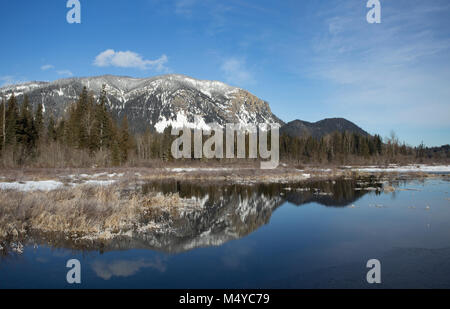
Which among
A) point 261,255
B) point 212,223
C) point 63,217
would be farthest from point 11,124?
point 261,255

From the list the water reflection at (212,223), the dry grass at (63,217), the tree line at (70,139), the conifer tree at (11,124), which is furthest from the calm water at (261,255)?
the conifer tree at (11,124)

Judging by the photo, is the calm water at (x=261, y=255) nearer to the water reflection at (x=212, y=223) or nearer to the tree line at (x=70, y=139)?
the water reflection at (x=212, y=223)

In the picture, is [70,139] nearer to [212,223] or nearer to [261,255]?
[212,223]

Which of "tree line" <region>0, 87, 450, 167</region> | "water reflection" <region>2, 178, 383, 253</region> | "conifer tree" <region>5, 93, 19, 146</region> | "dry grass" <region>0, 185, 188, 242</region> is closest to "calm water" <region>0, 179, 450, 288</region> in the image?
"water reflection" <region>2, 178, 383, 253</region>

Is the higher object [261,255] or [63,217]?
[63,217]

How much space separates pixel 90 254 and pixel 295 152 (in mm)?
89464

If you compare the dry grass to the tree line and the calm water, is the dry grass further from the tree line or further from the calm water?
the tree line

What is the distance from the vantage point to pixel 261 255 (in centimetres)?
1040

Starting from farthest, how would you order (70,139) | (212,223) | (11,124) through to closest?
(70,139)
(11,124)
(212,223)

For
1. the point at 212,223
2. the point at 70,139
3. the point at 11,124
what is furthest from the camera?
the point at 70,139

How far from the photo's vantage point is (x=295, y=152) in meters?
95.4

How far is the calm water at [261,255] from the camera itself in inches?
317

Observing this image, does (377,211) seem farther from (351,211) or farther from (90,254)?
(90,254)
